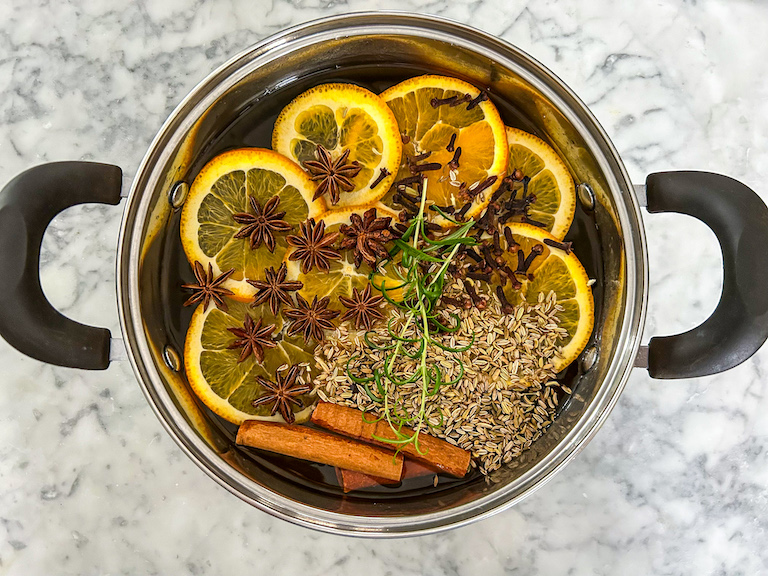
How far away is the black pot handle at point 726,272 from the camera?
100 cm

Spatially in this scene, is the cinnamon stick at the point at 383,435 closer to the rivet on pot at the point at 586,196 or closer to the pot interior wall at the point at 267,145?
the pot interior wall at the point at 267,145

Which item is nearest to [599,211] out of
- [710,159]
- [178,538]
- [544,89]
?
[544,89]

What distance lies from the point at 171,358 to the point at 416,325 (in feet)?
1.61

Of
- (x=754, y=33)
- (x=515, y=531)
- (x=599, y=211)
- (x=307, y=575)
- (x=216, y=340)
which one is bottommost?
(x=307, y=575)

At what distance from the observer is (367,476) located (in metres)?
1.22

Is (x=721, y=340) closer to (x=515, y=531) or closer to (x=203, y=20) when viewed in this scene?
(x=515, y=531)

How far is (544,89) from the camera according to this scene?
3.75 feet

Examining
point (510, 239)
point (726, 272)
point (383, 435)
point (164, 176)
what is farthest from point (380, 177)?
point (726, 272)

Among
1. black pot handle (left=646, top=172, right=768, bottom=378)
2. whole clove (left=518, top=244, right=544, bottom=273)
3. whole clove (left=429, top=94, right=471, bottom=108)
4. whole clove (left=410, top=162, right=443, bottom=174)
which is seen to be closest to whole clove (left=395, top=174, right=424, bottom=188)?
whole clove (left=410, top=162, right=443, bottom=174)

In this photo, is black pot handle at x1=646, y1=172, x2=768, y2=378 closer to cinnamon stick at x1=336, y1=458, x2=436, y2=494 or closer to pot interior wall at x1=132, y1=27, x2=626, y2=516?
pot interior wall at x1=132, y1=27, x2=626, y2=516

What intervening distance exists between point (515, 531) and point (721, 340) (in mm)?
606

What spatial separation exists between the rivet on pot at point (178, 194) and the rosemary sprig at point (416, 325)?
1.38ft

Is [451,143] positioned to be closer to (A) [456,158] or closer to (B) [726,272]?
(A) [456,158]

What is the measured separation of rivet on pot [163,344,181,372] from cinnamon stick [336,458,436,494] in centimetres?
38
